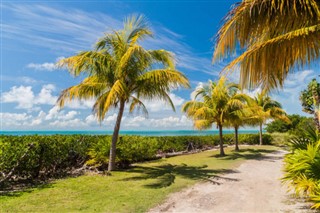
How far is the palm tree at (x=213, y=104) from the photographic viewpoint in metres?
16.6

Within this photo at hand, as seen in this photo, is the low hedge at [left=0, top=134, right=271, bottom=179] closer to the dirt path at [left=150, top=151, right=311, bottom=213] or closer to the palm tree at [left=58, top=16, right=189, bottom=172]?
the palm tree at [left=58, top=16, right=189, bottom=172]

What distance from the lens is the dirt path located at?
5.77m

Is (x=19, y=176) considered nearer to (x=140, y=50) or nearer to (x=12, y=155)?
(x=12, y=155)

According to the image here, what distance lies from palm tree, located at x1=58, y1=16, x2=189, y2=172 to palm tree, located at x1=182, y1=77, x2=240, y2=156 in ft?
20.3

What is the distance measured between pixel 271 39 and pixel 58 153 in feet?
27.0

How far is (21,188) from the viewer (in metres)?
7.47

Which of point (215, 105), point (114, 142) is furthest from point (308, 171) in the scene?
point (215, 105)

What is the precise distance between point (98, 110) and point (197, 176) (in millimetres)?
4750

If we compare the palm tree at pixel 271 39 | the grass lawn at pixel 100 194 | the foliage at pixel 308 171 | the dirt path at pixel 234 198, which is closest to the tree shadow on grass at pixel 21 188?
the grass lawn at pixel 100 194

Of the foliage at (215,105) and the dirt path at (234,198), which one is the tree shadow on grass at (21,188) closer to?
the dirt path at (234,198)

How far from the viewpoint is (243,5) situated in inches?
217

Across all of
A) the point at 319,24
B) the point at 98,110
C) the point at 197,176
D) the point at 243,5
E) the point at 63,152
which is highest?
the point at 243,5

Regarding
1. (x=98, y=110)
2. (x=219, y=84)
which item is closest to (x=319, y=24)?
(x=98, y=110)

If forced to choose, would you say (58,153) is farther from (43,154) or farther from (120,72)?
(120,72)
